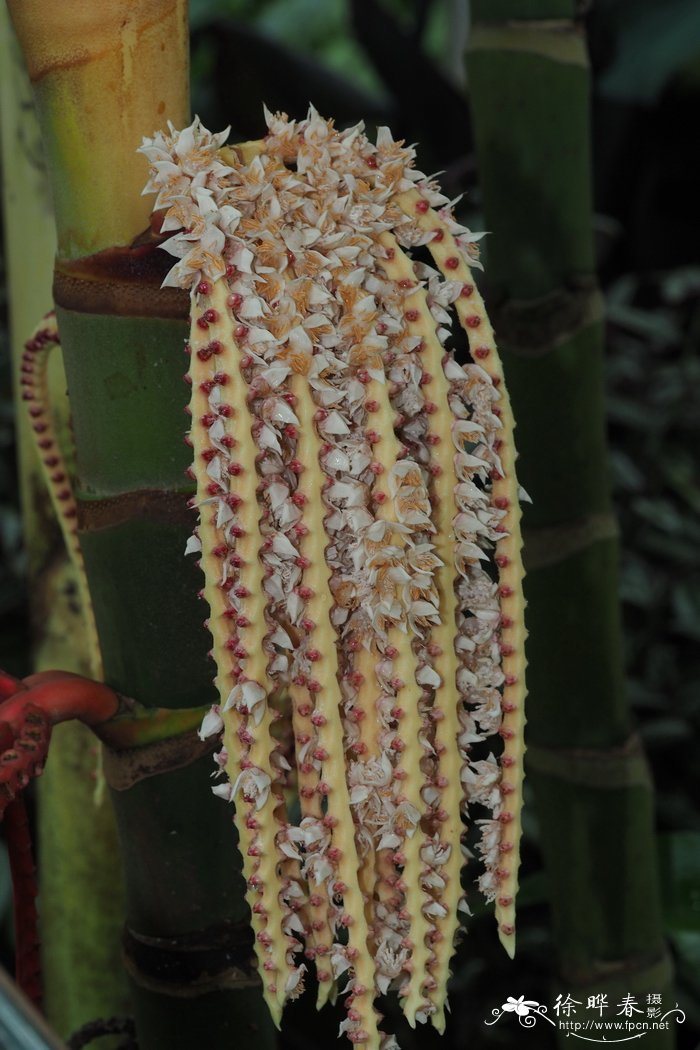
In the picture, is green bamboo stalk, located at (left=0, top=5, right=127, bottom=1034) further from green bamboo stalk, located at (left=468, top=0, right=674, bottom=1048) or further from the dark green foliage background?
the dark green foliage background

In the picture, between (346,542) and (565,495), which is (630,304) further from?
(346,542)

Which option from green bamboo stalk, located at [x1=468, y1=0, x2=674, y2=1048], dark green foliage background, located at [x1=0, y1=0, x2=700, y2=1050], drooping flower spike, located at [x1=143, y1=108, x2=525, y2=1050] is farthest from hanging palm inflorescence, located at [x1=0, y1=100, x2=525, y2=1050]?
dark green foliage background, located at [x1=0, y1=0, x2=700, y2=1050]

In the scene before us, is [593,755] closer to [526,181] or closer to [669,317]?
[526,181]

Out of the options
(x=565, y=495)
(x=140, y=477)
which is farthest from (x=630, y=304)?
(x=140, y=477)

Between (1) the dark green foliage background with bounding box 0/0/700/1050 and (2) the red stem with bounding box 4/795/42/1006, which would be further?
(1) the dark green foliage background with bounding box 0/0/700/1050

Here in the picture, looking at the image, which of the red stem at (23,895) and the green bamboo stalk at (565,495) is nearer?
the red stem at (23,895)

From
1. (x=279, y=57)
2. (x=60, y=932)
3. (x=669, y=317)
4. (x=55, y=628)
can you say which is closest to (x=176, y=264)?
(x=55, y=628)

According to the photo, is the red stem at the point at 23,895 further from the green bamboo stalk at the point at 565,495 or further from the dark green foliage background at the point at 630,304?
the dark green foliage background at the point at 630,304

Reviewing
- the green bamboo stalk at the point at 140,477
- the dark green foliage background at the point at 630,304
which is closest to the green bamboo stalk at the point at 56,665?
the green bamboo stalk at the point at 140,477
